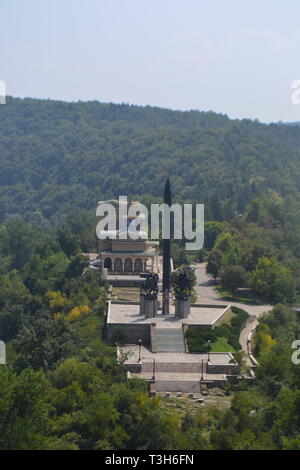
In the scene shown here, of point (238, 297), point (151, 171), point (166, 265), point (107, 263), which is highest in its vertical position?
point (151, 171)

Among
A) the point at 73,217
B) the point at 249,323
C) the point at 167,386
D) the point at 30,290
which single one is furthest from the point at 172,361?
the point at 73,217

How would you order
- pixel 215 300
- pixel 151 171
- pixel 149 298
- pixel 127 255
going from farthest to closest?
pixel 151 171 < pixel 127 255 < pixel 215 300 < pixel 149 298

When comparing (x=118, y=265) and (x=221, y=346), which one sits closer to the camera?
(x=221, y=346)

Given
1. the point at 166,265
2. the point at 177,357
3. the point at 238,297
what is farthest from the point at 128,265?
the point at 177,357

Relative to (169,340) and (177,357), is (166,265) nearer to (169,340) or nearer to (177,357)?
(169,340)

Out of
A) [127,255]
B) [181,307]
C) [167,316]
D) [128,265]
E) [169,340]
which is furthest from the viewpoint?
[128,265]

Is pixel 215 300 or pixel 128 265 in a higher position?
pixel 128 265

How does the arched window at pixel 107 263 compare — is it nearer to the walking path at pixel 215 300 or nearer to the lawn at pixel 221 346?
the walking path at pixel 215 300
